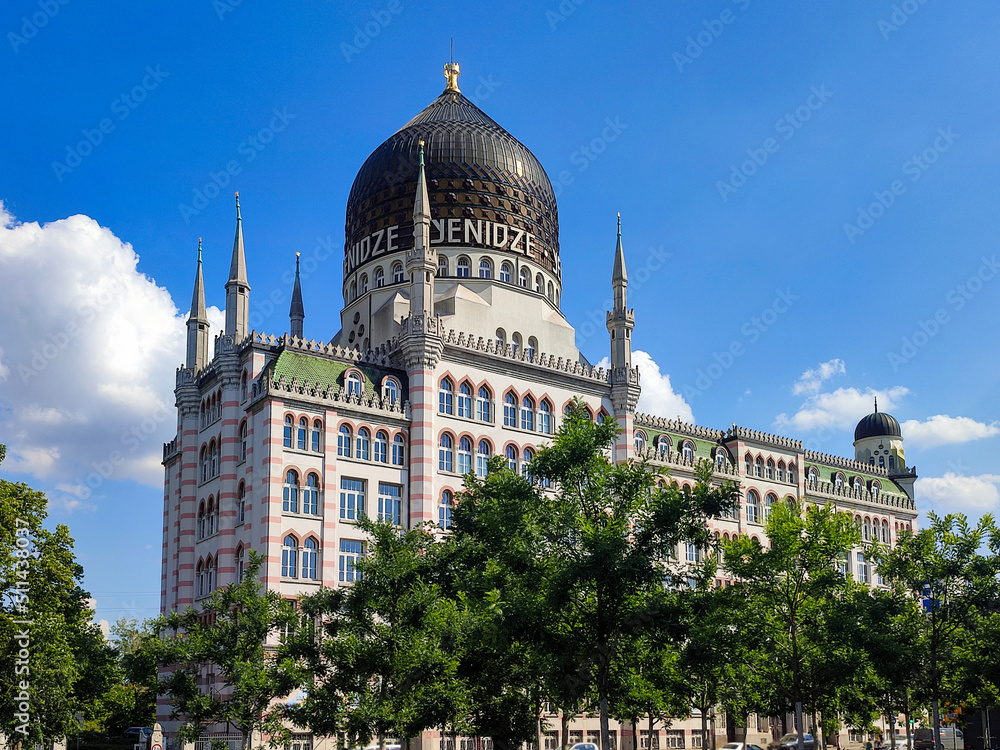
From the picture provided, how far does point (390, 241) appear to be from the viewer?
250 ft

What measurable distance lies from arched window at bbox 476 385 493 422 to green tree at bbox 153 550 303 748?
24.8 metres

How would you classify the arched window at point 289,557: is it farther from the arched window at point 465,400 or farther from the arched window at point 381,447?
the arched window at point 465,400

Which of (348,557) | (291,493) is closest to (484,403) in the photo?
(348,557)

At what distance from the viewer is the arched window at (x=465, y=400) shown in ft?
220

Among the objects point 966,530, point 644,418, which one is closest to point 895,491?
point 644,418

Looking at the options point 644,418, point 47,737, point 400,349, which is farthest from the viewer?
point 644,418

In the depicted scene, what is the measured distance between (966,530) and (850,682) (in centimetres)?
1036

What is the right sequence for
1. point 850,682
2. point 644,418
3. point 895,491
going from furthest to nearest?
point 895,491 < point 644,418 < point 850,682

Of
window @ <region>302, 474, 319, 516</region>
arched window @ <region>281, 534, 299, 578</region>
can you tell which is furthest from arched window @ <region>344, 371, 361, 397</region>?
arched window @ <region>281, 534, 299, 578</region>

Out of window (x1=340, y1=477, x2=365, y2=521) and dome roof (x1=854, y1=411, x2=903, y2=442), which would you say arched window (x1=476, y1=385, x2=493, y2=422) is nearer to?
window (x1=340, y1=477, x2=365, y2=521)

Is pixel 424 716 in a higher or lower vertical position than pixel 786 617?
lower

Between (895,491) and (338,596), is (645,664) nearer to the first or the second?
(338,596)

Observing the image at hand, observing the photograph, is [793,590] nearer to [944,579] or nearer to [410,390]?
[944,579]

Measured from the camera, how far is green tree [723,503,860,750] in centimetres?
4075
